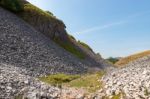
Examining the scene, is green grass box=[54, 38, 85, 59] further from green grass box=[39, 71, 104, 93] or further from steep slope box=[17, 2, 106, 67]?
green grass box=[39, 71, 104, 93]

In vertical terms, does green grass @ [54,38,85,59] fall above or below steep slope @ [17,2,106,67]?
below

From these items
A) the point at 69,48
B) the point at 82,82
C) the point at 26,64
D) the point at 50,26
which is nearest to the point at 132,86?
the point at 82,82

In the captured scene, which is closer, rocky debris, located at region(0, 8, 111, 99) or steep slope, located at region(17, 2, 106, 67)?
rocky debris, located at region(0, 8, 111, 99)

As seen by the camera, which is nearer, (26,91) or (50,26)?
(26,91)

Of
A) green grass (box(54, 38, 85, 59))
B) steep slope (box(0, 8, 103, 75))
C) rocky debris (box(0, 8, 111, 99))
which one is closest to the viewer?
rocky debris (box(0, 8, 111, 99))

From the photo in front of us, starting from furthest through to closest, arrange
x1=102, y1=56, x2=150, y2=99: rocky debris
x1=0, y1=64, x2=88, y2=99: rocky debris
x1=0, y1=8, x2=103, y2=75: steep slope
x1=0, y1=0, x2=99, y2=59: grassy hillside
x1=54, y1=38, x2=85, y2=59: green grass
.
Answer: x1=54, y1=38, x2=85, y2=59: green grass, x1=0, y1=0, x2=99, y2=59: grassy hillside, x1=0, y1=8, x2=103, y2=75: steep slope, x1=0, y1=64, x2=88, y2=99: rocky debris, x1=102, y1=56, x2=150, y2=99: rocky debris

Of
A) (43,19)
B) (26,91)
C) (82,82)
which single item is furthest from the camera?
(43,19)

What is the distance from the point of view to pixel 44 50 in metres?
61.9

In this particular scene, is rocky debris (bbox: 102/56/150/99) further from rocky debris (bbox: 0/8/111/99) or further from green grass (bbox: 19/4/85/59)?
green grass (bbox: 19/4/85/59)

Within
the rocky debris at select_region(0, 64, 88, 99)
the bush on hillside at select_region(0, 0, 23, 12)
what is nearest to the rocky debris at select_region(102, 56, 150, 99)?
the rocky debris at select_region(0, 64, 88, 99)

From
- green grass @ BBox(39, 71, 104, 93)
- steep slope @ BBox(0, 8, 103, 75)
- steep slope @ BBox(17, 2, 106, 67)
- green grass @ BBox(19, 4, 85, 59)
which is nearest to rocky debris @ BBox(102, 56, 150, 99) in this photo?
green grass @ BBox(39, 71, 104, 93)

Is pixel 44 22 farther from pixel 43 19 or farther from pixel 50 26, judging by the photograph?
pixel 50 26

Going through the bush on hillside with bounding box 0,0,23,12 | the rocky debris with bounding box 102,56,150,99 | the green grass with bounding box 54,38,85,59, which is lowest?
the rocky debris with bounding box 102,56,150,99

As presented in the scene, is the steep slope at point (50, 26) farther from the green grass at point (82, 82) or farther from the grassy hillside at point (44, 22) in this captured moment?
the green grass at point (82, 82)
